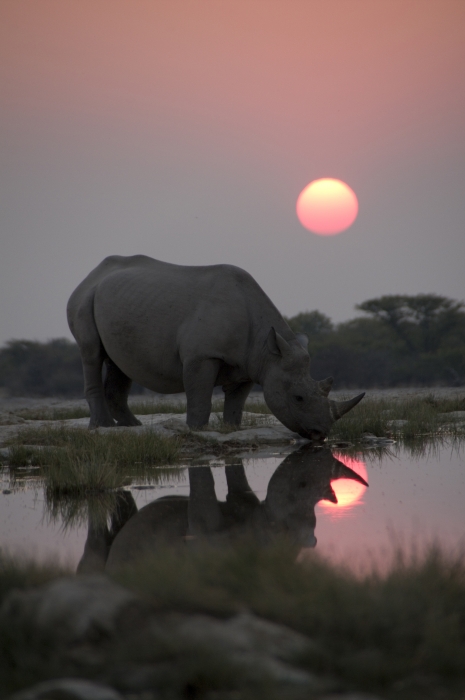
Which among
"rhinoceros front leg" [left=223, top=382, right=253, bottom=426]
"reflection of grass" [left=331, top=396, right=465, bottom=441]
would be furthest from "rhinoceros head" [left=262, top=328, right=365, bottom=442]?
"rhinoceros front leg" [left=223, top=382, right=253, bottom=426]

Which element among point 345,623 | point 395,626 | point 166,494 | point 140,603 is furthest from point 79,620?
point 166,494

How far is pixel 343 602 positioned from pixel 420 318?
3392 cm

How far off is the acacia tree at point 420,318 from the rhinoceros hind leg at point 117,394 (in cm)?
2454

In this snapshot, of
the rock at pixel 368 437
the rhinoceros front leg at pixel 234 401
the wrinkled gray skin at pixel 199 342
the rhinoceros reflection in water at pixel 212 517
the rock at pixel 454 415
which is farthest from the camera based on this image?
the rock at pixel 454 415

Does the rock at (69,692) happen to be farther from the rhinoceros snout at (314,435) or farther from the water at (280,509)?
the rhinoceros snout at (314,435)

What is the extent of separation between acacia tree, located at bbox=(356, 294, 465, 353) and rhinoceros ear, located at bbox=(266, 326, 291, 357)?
85.6 ft

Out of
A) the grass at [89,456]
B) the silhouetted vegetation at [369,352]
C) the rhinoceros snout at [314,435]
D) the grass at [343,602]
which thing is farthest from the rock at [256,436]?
the silhouetted vegetation at [369,352]

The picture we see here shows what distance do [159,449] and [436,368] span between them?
25.2 metres

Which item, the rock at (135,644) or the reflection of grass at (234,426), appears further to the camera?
the reflection of grass at (234,426)

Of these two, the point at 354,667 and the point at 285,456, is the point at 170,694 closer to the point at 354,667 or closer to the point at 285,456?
the point at 354,667

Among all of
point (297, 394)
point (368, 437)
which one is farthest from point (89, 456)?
point (368, 437)

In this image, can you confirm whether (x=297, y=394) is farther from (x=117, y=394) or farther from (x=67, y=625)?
(x=67, y=625)

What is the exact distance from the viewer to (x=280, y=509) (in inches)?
191

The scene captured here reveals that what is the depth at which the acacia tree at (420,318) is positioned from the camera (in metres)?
34.4
